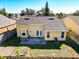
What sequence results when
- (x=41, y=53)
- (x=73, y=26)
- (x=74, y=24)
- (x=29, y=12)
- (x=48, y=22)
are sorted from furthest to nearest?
(x=29, y=12)
(x=48, y=22)
(x=73, y=26)
(x=74, y=24)
(x=41, y=53)

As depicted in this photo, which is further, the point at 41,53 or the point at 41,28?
the point at 41,28

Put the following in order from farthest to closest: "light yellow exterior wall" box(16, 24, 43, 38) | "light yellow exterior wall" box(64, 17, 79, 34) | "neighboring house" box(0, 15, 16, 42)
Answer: "light yellow exterior wall" box(16, 24, 43, 38), "neighboring house" box(0, 15, 16, 42), "light yellow exterior wall" box(64, 17, 79, 34)

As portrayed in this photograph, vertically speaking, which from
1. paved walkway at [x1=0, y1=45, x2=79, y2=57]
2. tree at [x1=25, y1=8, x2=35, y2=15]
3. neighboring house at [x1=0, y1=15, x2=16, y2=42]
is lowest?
paved walkway at [x1=0, y1=45, x2=79, y2=57]

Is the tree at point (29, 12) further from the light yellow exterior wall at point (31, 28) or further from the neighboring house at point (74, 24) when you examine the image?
the light yellow exterior wall at point (31, 28)

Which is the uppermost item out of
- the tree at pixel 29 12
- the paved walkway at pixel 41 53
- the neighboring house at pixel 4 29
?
the tree at pixel 29 12

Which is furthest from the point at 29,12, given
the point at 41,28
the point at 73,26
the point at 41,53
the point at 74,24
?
the point at 41,53

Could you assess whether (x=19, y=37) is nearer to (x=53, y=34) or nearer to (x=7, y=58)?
(x=53, y=34)

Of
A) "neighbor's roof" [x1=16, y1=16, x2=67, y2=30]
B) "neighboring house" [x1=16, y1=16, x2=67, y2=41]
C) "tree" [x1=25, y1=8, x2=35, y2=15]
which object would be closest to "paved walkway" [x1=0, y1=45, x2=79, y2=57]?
"neighboring house" [x1=16, y1=16, x2=67, y2=41]

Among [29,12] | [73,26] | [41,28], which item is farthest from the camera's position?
[29,12]

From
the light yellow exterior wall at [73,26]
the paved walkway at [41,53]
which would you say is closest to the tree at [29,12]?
the light yellow exterior wall at [73,26]

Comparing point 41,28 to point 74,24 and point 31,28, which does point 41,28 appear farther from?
point 74,24

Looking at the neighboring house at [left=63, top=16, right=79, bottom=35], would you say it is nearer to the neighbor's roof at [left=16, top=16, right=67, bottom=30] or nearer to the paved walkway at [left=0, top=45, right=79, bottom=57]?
the neighbor's roof at [left=16, top=16, right=67, bottom=30]

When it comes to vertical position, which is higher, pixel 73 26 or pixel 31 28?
pixel 73 26
